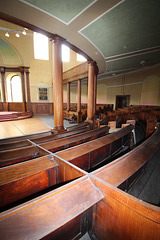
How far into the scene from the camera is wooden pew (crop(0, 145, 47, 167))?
1678mm

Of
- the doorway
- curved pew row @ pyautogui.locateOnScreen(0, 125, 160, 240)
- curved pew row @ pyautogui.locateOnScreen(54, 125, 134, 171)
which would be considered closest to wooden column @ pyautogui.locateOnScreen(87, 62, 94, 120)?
curved pew row @ pyautogui.locateOnScreen(54, 125, 134, 171)

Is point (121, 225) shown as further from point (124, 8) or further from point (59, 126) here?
point (124, 8)

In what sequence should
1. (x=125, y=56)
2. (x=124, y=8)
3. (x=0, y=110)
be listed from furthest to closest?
(x=0, y=110) → (x=125, y=56) → (x=124, y=8)

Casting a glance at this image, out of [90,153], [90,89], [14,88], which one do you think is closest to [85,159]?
[90,153]

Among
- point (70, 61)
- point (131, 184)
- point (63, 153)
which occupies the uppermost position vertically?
point (70, 61)

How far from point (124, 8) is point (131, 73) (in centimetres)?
1014

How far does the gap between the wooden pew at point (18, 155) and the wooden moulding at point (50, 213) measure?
938 millimetres

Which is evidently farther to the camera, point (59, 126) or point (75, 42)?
point (75, 42)

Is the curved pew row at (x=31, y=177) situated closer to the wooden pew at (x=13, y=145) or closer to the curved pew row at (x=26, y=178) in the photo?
the curved pew row at (x=26, y=178)

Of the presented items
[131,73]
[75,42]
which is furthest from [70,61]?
[75,42]

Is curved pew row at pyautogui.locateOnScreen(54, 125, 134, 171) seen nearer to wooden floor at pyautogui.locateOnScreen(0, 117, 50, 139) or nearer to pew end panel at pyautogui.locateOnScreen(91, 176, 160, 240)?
pew end panel at pyautogui.locateOnScreen(91, 176, 160, 240)

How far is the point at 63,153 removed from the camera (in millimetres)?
1674

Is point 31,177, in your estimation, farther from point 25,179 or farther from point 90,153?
point 90,153

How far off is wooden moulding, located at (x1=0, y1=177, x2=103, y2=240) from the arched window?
13.9 meters
